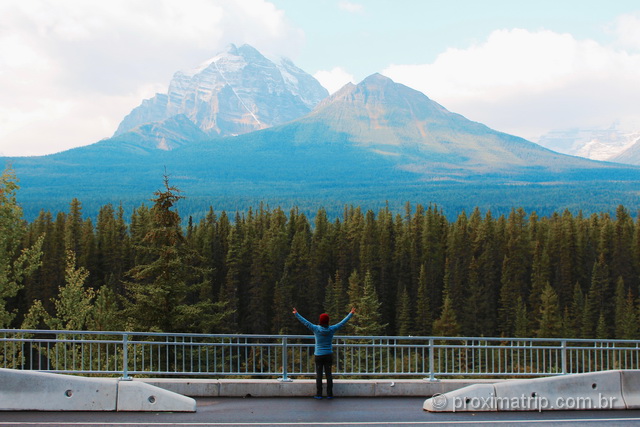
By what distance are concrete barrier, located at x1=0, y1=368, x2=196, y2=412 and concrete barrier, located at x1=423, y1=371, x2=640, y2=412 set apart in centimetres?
469

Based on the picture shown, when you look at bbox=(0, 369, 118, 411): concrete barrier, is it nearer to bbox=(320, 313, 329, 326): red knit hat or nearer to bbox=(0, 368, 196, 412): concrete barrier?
bbox=(0, 368, 196, 412): concrete barrier

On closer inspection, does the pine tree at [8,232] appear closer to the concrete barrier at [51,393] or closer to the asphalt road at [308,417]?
the concrete barrier at [51,393]

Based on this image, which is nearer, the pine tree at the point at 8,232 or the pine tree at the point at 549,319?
the pine tree at the point at 8,232

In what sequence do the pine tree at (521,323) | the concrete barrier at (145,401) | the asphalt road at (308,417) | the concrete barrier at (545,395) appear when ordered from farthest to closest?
the pine tree at (521,323)
the concrete barrier at (545,395)
the concrete barrier at (145,401)
the asphalt road at (308,417)

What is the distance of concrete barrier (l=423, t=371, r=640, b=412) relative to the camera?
12.6m

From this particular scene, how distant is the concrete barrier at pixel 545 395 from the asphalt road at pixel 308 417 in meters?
0.17

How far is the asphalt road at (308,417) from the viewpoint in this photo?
11.4 m

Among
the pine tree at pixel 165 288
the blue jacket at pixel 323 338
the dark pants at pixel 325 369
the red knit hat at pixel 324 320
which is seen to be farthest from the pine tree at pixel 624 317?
the red knit hat at pixel 324 320

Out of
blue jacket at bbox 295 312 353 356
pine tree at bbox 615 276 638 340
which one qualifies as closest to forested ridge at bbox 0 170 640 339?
pine tree at bbox 615 276 638 340

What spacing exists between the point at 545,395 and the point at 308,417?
14.4 ft

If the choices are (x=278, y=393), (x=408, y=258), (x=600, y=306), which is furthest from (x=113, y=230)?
(x=278, y=393)

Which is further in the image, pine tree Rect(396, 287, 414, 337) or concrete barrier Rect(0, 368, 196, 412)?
pine tree Rect(396, 287, 414, 337)

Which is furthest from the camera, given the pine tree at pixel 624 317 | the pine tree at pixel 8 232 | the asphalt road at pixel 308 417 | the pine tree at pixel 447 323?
the pine tree at pixel 624 317

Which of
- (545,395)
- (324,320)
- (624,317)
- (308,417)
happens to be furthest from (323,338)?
(624,317)
